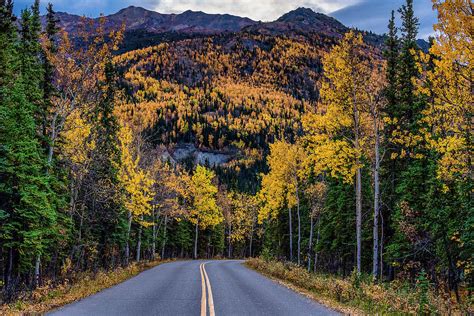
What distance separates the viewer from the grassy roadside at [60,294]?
1078 centimetres

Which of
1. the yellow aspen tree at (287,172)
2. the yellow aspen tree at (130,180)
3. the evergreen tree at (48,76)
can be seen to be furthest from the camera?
the yellow aspen tree at (287,172)

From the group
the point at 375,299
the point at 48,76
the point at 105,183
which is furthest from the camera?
the point at 105,183

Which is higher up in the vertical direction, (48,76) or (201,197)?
(48,76)

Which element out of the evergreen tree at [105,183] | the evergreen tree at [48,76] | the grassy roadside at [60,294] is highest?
the evergreen tree at [48,76]

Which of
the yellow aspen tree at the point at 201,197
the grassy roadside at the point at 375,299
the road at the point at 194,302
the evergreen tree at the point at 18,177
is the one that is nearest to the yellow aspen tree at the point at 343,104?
the grassy roadside at the point at 375,299

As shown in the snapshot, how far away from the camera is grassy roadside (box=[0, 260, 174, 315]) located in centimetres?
1078

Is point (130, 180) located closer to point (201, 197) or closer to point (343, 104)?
point (343, 104)

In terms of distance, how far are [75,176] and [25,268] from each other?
4.96 m

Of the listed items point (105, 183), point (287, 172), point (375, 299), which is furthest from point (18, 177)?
point (287, 172)

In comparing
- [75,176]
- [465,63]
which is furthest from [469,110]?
[75,176]

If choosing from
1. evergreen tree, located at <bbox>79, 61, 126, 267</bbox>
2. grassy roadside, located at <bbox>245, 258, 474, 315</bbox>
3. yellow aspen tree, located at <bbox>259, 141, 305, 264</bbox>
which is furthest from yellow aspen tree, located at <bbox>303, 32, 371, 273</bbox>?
yellow aspen tree, located at <bbox>259, 141, 305, 264</bbox>

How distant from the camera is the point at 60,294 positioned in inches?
548

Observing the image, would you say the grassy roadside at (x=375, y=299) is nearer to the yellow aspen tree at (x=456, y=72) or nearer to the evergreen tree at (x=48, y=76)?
the yellow aspen tree at (x=456, y=72)

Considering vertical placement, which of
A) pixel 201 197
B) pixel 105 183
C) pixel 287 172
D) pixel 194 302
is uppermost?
pixel 287 172
